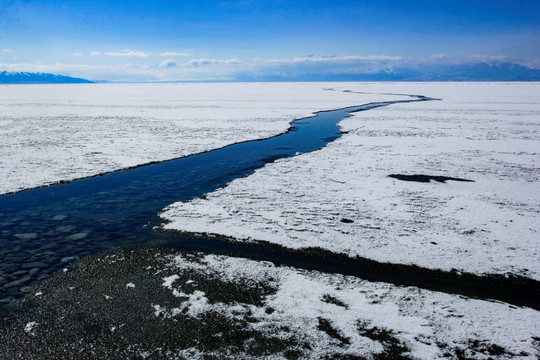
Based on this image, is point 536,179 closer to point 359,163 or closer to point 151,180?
point 359,163

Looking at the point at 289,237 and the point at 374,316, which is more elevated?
the point at 289,237

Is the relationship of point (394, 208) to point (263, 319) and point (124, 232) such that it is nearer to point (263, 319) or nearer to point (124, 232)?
point (263, 319)

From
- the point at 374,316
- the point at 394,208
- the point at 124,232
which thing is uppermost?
the point at 394,208

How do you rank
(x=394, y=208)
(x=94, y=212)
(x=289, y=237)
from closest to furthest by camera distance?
(x=289, y=237), (x=394, y=208), (x=94, y=212)

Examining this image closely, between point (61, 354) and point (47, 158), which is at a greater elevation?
point (47, 158)

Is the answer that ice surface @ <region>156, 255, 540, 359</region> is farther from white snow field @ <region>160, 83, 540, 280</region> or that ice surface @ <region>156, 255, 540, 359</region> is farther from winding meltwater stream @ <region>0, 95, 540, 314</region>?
white snow field @ <region>160, 83, 540, 280</region>

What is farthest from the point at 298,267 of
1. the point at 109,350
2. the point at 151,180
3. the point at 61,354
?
A: the point at 151,180

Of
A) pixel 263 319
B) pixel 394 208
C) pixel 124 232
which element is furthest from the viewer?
pixel 394 208

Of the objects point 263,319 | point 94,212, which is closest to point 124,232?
point 94,212
